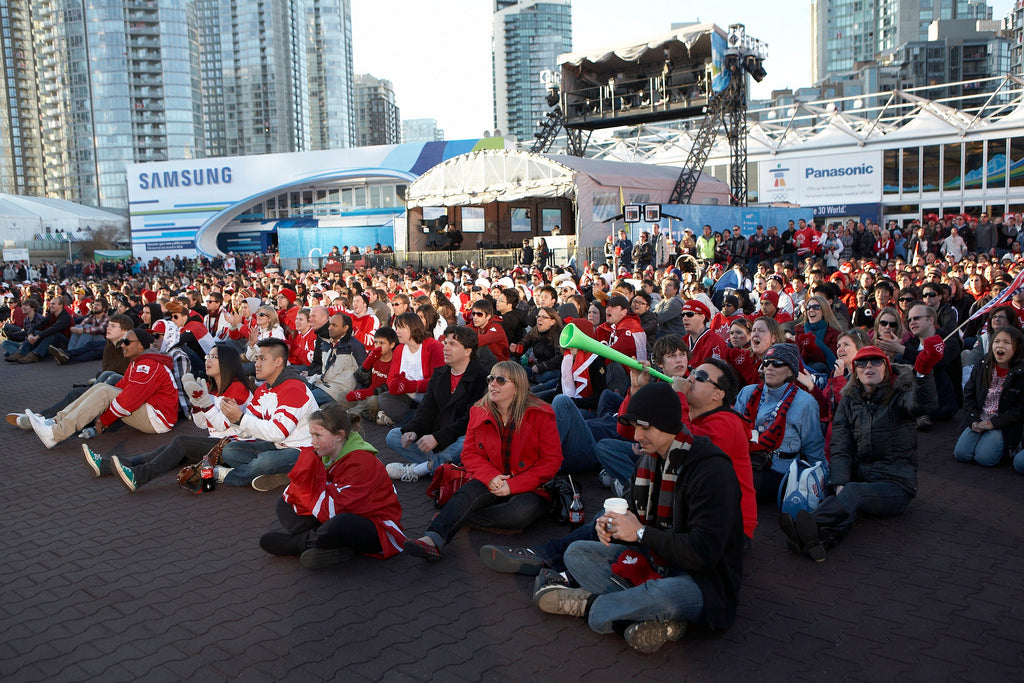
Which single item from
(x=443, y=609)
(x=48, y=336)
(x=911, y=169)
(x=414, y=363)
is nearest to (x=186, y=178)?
(x=48, y=336)

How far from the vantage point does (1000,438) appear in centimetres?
587

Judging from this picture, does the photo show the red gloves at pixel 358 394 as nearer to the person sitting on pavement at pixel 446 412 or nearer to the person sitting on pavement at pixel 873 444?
the person sitting on pavement at pixel 446 412

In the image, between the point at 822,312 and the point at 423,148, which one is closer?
the point at 822,312

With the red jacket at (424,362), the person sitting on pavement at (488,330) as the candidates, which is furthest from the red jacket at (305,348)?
the person sitting on pavement at (488,330)

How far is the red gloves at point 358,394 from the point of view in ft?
27.0

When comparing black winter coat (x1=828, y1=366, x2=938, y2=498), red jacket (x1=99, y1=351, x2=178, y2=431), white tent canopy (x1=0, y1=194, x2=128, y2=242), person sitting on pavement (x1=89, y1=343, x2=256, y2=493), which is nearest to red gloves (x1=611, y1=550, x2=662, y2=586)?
black winter coat (x1=828, y1=366, x2=938, y2=498)

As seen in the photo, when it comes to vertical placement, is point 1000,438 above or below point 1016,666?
above

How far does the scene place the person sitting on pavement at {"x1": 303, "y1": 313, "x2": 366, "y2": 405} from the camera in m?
8.40

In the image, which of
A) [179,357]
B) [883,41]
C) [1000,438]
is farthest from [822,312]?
[883,41]

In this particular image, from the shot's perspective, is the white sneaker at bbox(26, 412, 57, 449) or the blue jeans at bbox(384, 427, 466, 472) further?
the white sneaker at bbox(26, 412, 57, 449)

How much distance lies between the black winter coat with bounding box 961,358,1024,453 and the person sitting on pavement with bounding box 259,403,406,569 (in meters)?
4.94

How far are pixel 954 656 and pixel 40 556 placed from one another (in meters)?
5.34

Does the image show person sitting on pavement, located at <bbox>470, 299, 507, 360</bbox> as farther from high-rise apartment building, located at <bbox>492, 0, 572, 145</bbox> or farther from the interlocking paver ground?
high-rise apartment building, located at <bbox>492, 0, 572, 145</bbox>

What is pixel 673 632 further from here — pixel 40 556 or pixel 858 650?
pixel 40 556
